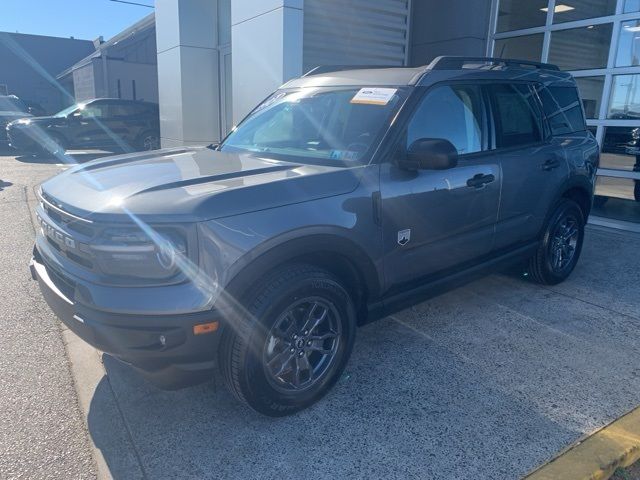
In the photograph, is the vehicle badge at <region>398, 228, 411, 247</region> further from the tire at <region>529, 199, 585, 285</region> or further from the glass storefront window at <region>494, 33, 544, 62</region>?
the glass storefront window at <region>494, 33, 544, 62</region>

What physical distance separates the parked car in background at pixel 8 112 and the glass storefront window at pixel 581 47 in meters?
17.3

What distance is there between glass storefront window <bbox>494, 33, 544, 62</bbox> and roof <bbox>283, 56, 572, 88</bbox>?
13.7ft

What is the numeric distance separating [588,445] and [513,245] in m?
1.93

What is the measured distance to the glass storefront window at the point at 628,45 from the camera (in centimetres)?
706

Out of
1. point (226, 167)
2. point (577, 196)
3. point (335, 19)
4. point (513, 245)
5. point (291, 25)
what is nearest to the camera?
point (226, 167)

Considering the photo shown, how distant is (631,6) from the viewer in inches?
276

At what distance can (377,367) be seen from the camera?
338 cm

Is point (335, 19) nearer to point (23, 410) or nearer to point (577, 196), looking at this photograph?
point (577, 196)

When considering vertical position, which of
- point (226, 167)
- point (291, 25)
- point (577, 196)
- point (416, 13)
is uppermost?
point (416, 13)

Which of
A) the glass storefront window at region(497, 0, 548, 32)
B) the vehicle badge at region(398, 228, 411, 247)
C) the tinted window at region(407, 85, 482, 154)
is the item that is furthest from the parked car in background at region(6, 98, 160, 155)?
the vehicle badge at region(398, 228, 411, 247)

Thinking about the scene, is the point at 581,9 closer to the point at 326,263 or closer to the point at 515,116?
the point at 515,116

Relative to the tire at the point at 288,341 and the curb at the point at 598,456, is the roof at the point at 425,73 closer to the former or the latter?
the tire at the point at 288,341

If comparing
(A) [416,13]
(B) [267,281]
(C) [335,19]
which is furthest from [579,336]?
(A) [416,13]

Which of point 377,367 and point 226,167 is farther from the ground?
point 226,167
